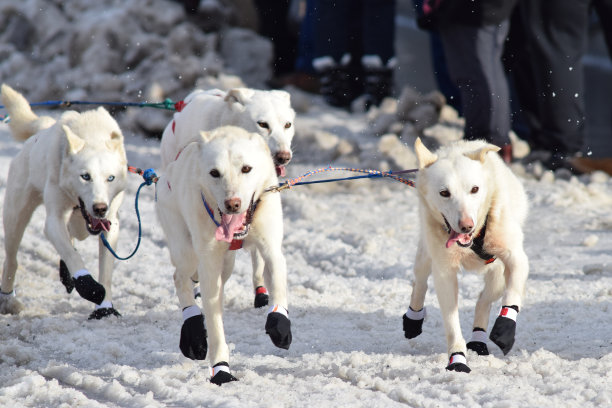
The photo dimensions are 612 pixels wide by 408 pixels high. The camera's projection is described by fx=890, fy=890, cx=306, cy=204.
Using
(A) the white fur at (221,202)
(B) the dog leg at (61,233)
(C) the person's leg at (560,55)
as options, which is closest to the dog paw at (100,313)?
(B) the dog leg at (61,233)

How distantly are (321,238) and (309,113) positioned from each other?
371 centimetres

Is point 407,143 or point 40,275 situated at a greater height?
point 407,143

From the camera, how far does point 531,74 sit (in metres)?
7.73

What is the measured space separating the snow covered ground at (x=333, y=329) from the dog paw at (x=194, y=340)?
0.11m

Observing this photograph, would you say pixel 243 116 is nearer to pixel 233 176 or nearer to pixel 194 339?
pixel 233 176

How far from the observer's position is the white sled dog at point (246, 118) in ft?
14.5

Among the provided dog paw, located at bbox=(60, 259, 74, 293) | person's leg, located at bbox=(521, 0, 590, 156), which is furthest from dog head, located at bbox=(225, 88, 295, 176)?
person's leg, located at bbox=(521, 0, 590, 156)

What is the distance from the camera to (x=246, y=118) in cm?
451

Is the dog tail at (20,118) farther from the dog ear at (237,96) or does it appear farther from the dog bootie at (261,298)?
the dog bootie at (261,298)

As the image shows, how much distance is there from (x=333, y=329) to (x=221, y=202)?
120 centimetres

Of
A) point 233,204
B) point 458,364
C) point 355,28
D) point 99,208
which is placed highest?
point 355,28

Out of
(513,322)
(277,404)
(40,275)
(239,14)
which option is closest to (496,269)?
(513,322)

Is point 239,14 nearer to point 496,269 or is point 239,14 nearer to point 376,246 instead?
point 376,246

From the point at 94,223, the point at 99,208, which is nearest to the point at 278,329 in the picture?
the point at 99,208
